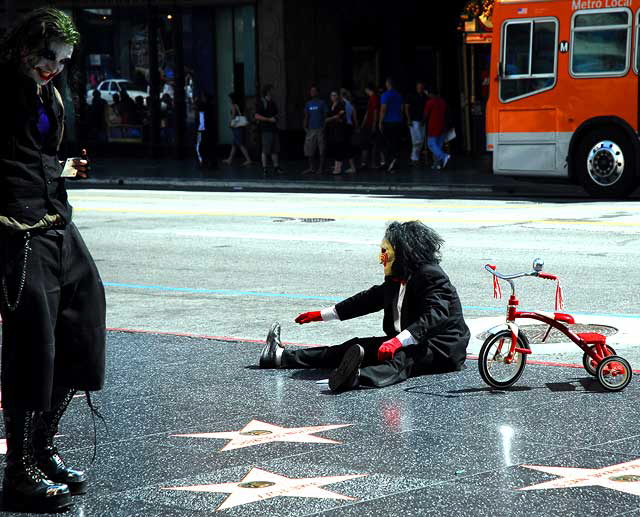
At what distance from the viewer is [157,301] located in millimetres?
10500

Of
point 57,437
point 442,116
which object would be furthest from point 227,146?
point 57,437

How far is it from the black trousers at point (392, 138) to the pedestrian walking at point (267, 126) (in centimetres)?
245

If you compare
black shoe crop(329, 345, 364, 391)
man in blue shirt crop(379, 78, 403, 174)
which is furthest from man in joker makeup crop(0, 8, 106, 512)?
man in blue shirt crop(379, 78, 403, 174)

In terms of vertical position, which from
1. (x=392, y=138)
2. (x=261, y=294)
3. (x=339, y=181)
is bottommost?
(x=339, y=181)

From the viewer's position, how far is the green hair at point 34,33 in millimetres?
4625

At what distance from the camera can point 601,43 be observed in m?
19.2

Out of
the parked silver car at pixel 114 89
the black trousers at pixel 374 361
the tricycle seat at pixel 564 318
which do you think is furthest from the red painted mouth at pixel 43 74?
the parked silver car at pixel 114 89

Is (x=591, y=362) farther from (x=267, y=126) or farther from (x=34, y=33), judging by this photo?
(x=267, y=126)

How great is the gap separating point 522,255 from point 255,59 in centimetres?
1972

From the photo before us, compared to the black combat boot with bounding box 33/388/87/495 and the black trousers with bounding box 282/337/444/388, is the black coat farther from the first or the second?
the black combat boot with bounding box 33/388/87/495

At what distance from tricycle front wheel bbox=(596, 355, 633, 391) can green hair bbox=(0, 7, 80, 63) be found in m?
3.44

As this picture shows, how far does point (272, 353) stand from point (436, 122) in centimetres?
1837

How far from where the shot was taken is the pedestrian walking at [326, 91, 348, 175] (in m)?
25.0

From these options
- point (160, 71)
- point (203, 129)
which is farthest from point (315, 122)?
point (160, 71)
